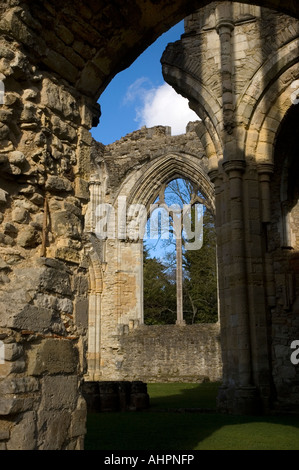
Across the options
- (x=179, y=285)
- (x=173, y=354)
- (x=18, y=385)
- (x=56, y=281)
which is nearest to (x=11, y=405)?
(x=18, y=385)

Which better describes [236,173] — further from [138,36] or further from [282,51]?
[138,36]

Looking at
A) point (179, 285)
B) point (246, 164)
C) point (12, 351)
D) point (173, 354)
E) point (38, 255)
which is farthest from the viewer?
point (179, 285)

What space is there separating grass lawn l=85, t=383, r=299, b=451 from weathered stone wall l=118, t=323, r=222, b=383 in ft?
24.5

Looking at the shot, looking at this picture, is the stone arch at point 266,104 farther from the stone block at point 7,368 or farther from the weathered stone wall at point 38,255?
the stone block at point 7,368

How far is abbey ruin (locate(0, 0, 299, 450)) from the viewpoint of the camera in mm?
3156

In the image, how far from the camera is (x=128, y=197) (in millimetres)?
19703

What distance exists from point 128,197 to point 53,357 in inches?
656

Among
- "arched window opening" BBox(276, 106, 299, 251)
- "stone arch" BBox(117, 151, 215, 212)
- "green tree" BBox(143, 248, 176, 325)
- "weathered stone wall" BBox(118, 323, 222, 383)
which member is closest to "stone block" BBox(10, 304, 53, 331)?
"arched window opening" BBox(276, 106, 299, 251)

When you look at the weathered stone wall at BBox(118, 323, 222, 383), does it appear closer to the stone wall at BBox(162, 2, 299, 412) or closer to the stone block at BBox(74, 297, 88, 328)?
the stone wall at BBox(162, 2, 299, 412)

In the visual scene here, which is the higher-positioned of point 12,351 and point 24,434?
point 12,351

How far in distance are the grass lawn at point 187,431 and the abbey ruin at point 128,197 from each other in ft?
2.83

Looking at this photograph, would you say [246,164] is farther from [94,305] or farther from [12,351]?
[94,305]

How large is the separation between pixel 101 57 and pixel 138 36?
38cm

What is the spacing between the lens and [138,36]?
407 centimetres
